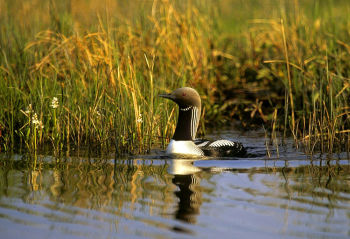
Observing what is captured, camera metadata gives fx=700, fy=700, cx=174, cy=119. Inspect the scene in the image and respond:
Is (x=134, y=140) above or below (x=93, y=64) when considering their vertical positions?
below

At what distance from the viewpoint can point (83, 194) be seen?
5.93m

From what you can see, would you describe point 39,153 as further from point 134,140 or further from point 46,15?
point 46,15

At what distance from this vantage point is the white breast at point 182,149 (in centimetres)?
792

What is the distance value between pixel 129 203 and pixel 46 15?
26.7 feet

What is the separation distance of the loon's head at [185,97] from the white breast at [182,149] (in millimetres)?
468

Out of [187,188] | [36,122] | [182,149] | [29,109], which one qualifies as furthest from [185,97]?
[187,188]

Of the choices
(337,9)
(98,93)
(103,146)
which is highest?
(337,9)

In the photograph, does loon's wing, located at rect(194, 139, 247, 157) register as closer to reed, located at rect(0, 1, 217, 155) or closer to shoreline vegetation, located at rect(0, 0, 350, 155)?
shoreline vegetation, located at rect(0, 0, 350, 155)

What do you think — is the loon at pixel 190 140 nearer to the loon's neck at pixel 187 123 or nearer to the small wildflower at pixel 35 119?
the loon's neck at pixel 187 123

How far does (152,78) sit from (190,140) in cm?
103

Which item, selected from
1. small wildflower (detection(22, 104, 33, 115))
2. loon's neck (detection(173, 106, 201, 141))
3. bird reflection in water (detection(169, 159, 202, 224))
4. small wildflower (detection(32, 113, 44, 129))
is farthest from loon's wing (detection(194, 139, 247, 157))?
small wildflower (detection(22, 104, 33, 115))

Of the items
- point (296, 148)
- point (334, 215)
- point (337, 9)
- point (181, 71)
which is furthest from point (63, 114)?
point (337, 9)

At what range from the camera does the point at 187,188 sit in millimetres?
6227

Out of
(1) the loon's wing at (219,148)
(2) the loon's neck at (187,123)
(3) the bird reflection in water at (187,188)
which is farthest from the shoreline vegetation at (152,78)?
(3) the bird reflection in water at (187,188)
